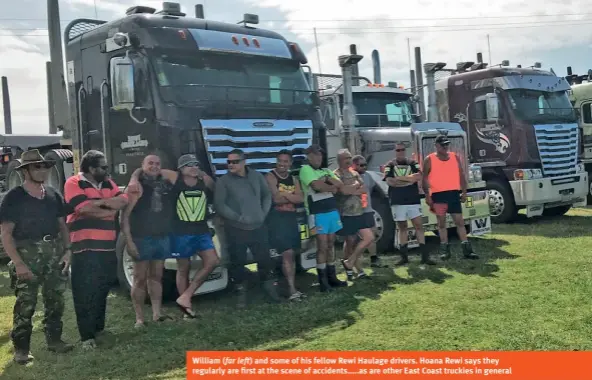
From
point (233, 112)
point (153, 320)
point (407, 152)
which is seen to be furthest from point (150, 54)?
point (407, 152)

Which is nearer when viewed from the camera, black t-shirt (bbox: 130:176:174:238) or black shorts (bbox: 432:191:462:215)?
A: black t-shirt (bbox: 130:176:174:238)

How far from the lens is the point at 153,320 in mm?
5695

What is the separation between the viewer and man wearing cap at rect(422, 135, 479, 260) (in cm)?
779

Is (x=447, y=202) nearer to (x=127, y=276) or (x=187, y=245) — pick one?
(x=187, y=245)

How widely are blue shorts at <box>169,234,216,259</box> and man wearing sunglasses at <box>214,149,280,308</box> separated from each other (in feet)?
1.09

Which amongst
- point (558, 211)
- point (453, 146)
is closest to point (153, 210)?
point (453, 146)

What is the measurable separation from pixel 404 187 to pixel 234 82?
2.74m

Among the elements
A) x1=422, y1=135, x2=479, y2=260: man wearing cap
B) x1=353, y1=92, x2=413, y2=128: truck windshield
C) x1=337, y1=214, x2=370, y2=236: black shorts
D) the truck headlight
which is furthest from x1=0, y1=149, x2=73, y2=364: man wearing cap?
the truck headlight

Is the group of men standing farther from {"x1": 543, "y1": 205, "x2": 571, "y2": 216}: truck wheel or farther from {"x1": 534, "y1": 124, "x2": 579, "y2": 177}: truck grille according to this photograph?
{"x1": 543, "y1": 205, "x2": 571, "y2": 216}: truck wheel

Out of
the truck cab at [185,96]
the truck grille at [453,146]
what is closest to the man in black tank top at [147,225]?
the truck cab at [185,96]

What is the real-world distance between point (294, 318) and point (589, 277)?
3231 mm

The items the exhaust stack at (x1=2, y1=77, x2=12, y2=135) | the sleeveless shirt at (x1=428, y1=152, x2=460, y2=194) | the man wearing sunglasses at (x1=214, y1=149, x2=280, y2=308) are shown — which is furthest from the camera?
the exhaust stack at (x1=2, y1=77, x2=12, y2=135)

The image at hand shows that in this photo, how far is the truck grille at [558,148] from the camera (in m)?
11.3

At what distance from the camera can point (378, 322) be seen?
5164 mm
